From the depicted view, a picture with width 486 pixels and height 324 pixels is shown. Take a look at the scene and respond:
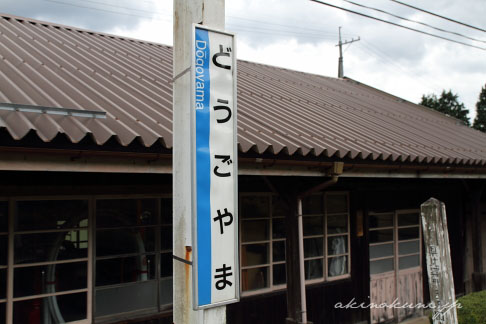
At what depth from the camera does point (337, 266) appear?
8.26 m

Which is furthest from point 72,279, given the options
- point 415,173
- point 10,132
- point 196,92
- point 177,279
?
point 415,173

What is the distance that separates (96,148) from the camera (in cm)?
370

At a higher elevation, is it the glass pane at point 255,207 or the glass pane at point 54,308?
the glass pane at point 255,207

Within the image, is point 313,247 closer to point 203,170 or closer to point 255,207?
point 255,207

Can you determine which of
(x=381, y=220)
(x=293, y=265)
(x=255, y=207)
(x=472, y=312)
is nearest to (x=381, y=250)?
(x=381, y=220)

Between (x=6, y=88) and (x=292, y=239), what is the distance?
3.62 metres

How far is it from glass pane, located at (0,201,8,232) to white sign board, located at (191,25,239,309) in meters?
3.02

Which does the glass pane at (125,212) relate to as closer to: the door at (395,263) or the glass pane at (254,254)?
the glass pane at (254,254)

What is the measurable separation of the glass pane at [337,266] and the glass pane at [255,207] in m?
1.69

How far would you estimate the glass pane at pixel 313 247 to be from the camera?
777cm

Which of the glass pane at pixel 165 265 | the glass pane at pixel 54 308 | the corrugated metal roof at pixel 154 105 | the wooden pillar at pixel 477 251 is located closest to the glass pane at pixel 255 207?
the corrugated metal roof at pixel 154 105

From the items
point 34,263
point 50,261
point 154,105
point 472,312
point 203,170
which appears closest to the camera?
point 203,170

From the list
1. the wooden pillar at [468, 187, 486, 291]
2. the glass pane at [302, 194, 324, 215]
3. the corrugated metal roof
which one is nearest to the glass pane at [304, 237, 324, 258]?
the glass pane at [302, 194, 324, 215]

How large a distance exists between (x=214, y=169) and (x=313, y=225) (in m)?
5.53
